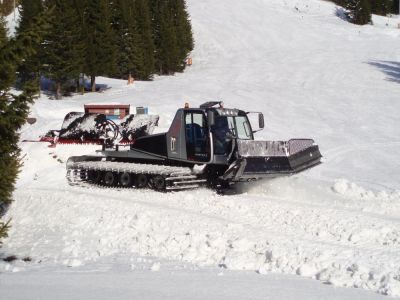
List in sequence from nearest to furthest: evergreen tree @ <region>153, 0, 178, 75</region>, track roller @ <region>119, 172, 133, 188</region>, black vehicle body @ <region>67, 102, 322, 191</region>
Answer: black vehicle body @ <region>67, 102, 322, 191</region> < track roller @ <region>119, 172, 133, 188</region> < evergreen tree @ <region>153, 0, 178, 75</region>

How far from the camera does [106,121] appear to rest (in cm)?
2172

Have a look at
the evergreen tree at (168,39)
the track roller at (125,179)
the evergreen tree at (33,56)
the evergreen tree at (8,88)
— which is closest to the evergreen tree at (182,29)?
the evergreen tree at (168,39)

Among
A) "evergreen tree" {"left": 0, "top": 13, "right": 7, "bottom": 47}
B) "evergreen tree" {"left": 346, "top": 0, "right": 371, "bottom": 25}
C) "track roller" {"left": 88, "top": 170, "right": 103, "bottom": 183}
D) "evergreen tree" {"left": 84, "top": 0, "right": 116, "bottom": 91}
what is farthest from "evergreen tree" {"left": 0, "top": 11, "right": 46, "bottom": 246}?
"evergreen tree" {"left": 346, "top": 0, "right": 371, "bottom": 25}

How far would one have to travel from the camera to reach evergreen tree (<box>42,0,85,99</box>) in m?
40.8

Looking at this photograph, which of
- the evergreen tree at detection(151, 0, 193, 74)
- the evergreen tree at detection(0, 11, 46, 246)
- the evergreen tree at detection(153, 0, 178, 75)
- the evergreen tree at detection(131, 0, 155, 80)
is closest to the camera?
the evergreen tree at detection(0, 11, 46, 246)

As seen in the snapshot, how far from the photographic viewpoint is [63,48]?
4119 cm

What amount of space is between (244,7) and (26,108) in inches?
2831

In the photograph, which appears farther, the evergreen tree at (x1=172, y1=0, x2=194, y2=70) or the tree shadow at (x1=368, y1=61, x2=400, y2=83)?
the evergreen tree at (x1=172, y1=0, x2=194, y2=70)

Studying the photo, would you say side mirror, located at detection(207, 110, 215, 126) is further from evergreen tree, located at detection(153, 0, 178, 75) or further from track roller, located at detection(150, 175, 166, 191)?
evergreen tree, located at detection(153, 0, 178, 75)

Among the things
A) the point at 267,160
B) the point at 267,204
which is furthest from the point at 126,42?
the point at 267,204

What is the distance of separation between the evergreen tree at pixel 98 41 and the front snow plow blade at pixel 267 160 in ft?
103

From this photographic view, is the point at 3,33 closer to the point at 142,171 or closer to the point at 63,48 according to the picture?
the point at 142,171

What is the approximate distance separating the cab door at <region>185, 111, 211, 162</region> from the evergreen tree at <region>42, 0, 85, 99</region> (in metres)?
27.4

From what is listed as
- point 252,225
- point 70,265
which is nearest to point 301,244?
point 252,225
